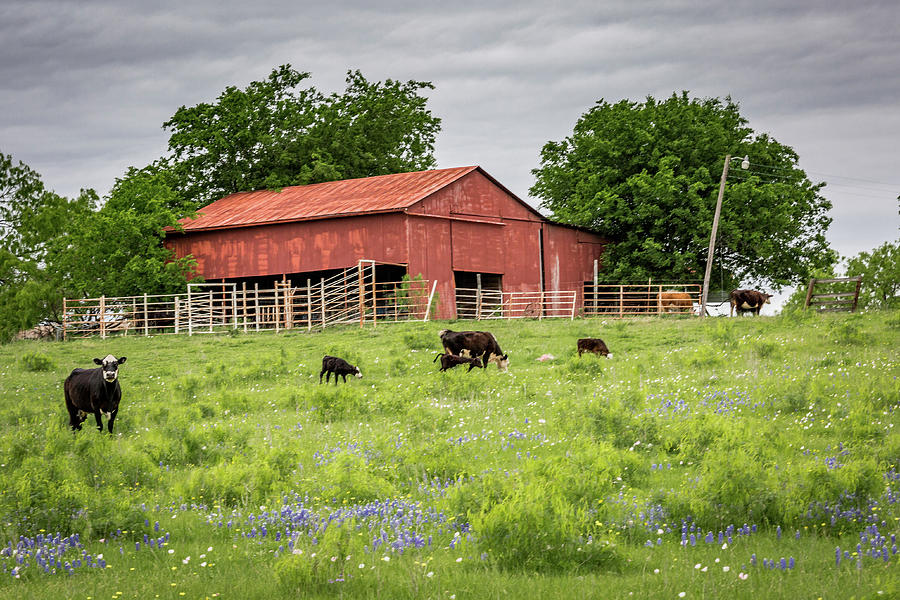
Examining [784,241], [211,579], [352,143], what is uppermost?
[352,143]

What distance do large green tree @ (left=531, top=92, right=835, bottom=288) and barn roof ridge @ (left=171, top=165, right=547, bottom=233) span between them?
17.0ft

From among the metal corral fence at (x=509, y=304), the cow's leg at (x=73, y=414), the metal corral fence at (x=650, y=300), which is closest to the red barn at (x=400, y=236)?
the metal corral fence at (x=509, y=304)

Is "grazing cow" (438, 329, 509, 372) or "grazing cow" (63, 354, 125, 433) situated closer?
"grazing cow" (63, 354, 125, 433)

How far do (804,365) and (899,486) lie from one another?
8.61m

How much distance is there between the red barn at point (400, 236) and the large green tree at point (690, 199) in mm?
3107

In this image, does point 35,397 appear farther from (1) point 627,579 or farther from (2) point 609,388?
(1) point 627,579

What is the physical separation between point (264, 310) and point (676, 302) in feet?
62.3

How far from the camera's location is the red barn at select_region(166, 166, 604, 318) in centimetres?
3697

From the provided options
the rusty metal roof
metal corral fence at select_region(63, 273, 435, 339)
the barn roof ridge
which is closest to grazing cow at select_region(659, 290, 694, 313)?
the barn roof ridge

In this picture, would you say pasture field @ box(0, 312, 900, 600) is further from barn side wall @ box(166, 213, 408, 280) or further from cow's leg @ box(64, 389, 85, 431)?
barn side wall @ box(166, 213, 408, 280)

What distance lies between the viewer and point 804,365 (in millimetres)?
16531

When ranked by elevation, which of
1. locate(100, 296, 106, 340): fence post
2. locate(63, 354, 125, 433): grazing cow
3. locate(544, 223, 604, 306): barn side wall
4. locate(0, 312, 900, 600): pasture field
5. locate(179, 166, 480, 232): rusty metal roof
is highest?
locate(179, 166, 480, 232): rusty metal roof

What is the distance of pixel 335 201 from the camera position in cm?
4012

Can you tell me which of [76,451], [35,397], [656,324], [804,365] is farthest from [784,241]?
[76,451]
